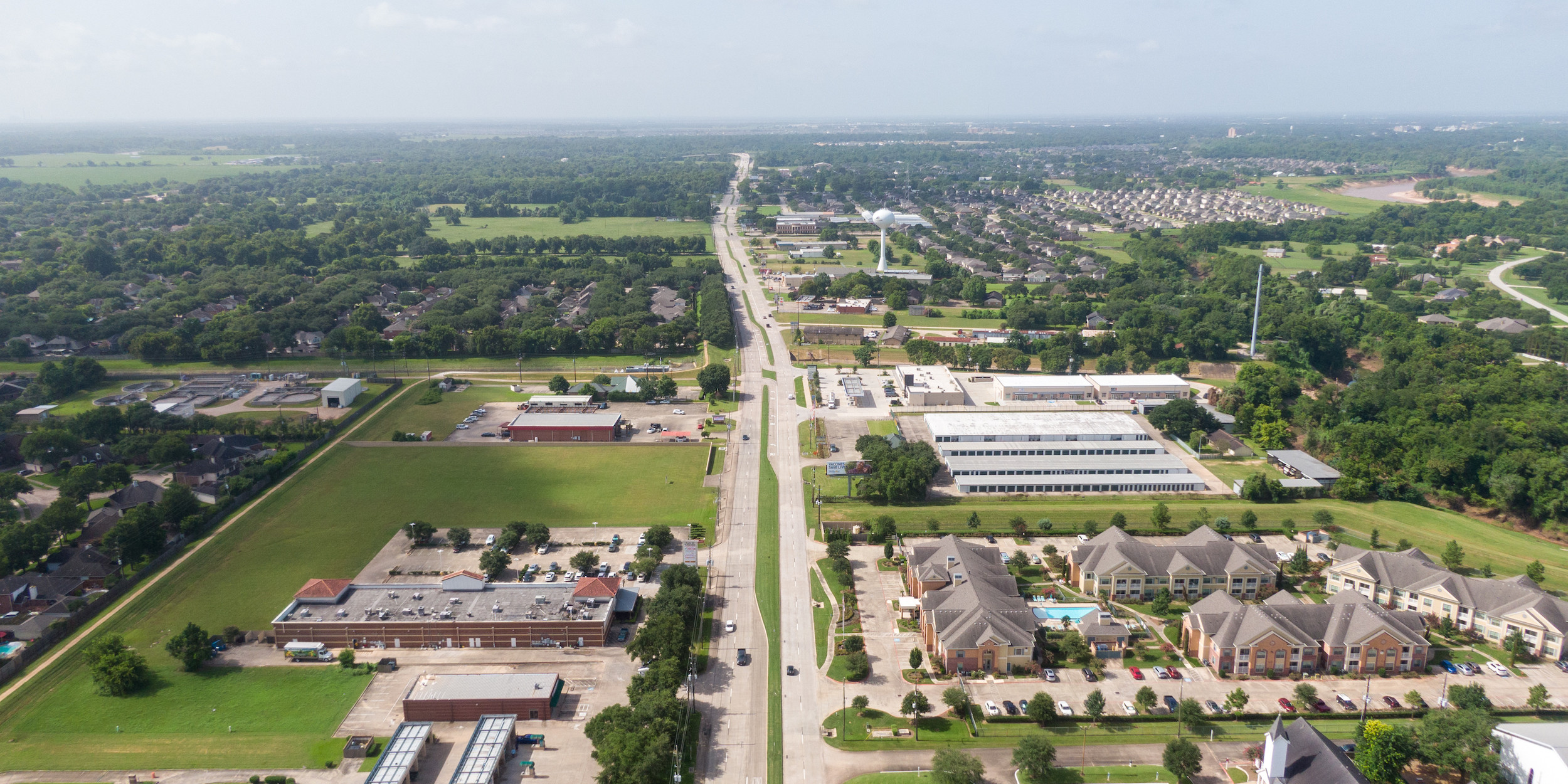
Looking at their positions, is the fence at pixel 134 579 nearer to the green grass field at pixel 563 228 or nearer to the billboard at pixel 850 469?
the billboard at pixel 850 469

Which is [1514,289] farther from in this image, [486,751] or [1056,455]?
[486,751]

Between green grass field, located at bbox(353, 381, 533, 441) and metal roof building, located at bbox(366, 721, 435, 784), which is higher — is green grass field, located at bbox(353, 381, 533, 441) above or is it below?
above

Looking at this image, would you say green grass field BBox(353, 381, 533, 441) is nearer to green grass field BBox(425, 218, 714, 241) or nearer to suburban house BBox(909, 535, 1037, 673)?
suburban house BBox(909, 535, 1037, 673)

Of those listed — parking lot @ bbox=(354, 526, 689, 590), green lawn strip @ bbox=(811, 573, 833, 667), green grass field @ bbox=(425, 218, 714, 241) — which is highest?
green grass field @ bbox=(425, 218, 714, 241)

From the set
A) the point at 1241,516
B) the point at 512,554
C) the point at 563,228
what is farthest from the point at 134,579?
the point at 563,228

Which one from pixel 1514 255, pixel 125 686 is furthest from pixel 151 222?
pixel 1514 255

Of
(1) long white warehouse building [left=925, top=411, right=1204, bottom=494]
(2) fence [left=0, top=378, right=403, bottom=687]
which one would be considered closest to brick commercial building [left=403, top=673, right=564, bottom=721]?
(2) fence [left=0, top=378, right=403, bottom=687]

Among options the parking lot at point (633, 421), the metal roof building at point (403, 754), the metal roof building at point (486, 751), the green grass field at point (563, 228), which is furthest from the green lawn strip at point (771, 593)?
the green grass field at point (563, 228)
